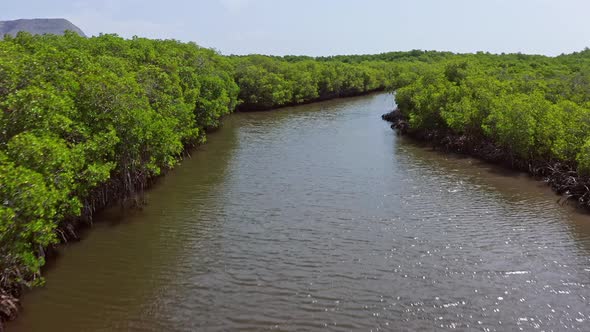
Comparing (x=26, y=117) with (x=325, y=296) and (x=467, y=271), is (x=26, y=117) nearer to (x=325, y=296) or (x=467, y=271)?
(x=325, y=296)

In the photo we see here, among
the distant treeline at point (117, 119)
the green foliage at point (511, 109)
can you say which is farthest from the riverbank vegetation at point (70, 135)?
the green foliage at point (511, 109)

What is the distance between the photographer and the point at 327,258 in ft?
59.3

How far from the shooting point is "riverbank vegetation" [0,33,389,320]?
43.4 feet

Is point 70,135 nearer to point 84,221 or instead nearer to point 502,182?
point 84,221

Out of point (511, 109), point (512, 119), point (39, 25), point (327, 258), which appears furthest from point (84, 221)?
point (39, 25)

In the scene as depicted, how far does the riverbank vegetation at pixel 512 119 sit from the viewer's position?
26.4 m

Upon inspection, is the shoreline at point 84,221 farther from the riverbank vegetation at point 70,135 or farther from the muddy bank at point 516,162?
the muddy bank at point 516,162

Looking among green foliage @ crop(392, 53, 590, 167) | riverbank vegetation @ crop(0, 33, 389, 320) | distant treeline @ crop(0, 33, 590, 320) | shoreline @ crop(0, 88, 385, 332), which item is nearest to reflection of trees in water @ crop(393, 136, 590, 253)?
distant treeline @ crop(0, 33, 590, 320)

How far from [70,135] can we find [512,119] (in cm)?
2651

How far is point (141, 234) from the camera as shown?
2044 centimetres

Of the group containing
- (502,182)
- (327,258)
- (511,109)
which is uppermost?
(511,109)

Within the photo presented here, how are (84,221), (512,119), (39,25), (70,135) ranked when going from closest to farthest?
(70,135)
(84,221)
(512,119)
(39,25)

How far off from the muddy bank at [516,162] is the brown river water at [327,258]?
87cm

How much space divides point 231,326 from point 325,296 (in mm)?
3417
